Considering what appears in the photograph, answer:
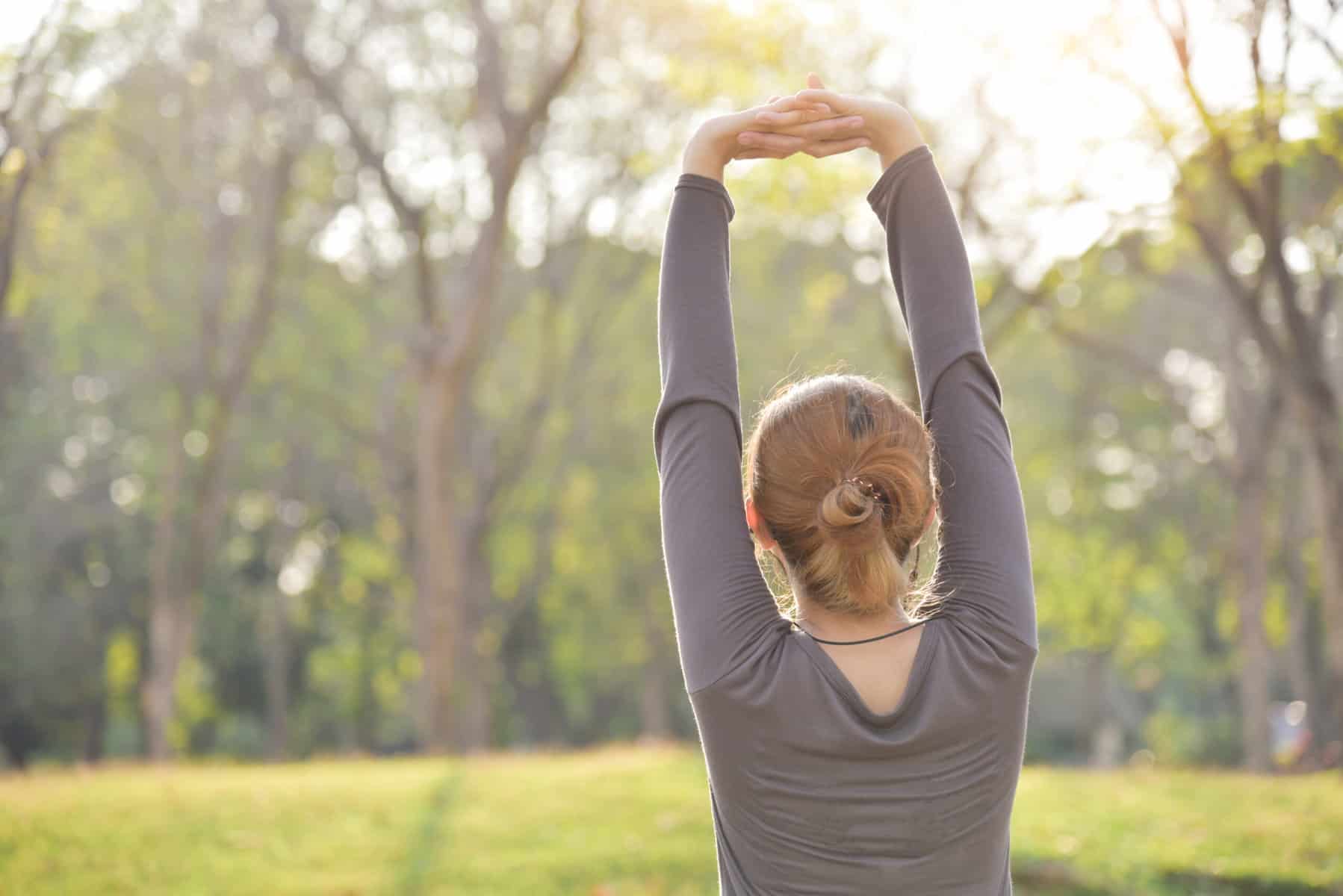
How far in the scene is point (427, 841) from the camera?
8.27 m

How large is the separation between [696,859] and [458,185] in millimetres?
14568

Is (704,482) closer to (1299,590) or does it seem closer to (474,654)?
(474,654)

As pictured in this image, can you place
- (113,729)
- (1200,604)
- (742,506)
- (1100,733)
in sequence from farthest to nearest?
(113,729) → (1100,733) → (1200,604) → (742,506)

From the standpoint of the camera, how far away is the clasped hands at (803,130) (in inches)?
81.0

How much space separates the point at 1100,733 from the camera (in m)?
37.0

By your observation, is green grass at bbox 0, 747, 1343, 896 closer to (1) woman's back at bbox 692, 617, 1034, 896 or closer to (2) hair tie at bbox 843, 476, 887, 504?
(1) woman's back at bbox 692, 617, 1034, 896

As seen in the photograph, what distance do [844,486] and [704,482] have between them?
185 mm

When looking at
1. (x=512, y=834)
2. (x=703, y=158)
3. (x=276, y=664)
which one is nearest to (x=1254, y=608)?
(x=512, y=834)

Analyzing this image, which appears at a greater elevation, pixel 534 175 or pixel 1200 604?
pixel 534 175

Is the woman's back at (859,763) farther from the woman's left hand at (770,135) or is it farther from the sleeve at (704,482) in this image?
the woman's left hand at (770,135)

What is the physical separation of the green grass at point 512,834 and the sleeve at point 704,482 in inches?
228

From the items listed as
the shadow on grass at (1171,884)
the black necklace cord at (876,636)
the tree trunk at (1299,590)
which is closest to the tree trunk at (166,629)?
the shadow on grass at (1171,884)

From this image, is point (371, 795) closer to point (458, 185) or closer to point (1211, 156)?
point (1211, 156)

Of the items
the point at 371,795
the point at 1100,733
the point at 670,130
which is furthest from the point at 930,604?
the point at 1100,733
